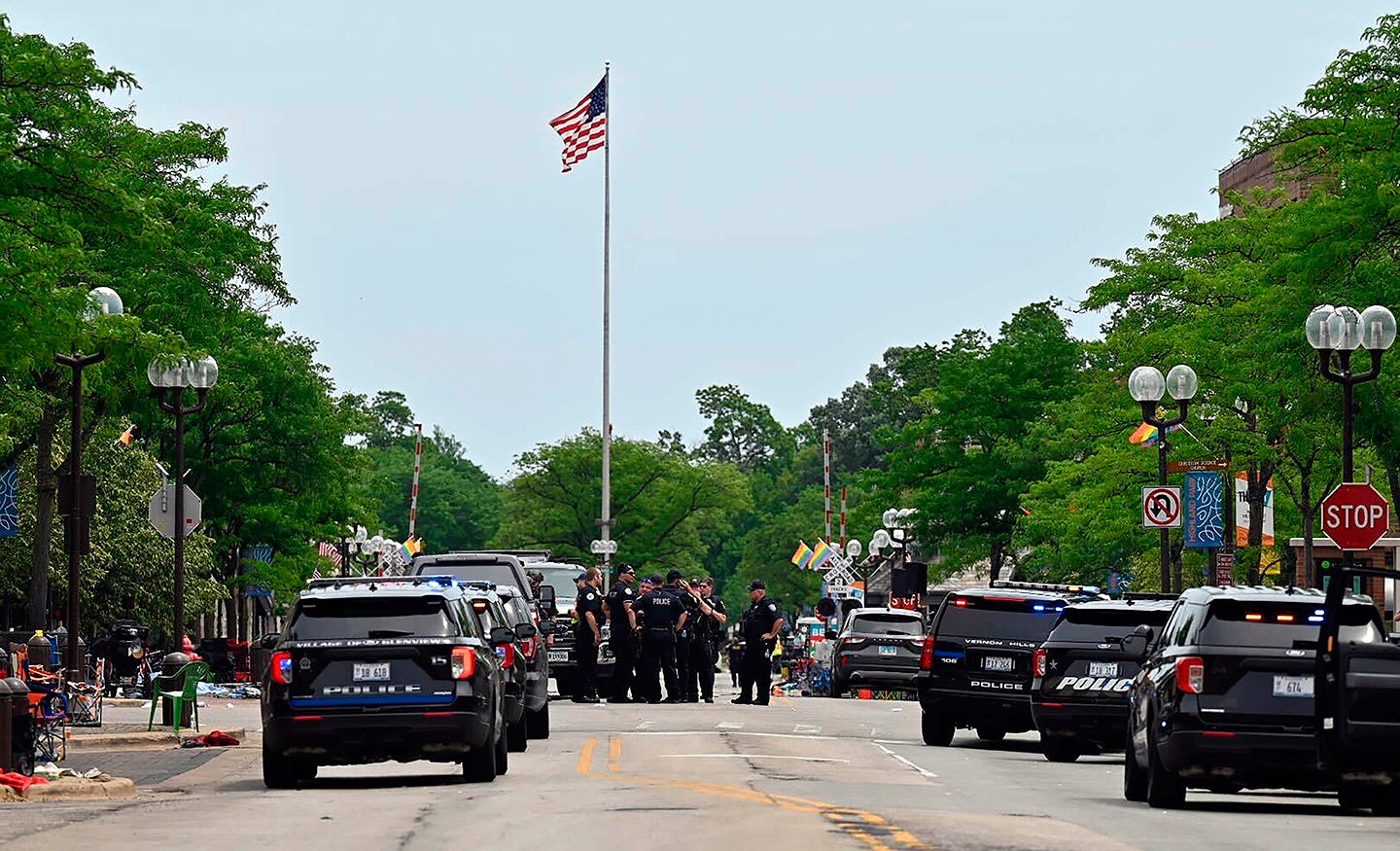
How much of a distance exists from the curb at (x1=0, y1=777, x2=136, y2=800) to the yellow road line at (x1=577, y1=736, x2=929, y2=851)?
12.5 feet

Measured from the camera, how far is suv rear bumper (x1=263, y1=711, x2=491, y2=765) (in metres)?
18.9

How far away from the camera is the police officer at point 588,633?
3678 cm

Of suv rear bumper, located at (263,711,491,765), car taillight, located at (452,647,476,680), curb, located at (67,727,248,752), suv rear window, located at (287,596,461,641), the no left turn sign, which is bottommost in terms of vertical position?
curb, located at (67,727,248,752)

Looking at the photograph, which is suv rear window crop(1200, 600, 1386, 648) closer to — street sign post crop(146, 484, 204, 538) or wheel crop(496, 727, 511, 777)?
wheel crop(496, 727, 511, 777)

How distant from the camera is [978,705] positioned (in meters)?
27.0

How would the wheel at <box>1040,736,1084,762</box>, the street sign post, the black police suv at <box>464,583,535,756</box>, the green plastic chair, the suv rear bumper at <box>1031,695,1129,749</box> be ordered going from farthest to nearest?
the street sign post
the green plastic chair
the wheel at <box>1040,736,1084,762</box>
the suv rear bumper at <box>1031,695,1129,749</box>
the black police suv at <box>464,583,535,756</box>

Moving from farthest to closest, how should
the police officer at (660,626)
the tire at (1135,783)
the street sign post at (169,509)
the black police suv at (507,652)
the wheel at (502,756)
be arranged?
1. the police officer at (660,626)
2. the street sign post at (169,509)
3. the black police suv at (507,652)
4. the wheel at (502,756)
5. the tire at (1135,783)

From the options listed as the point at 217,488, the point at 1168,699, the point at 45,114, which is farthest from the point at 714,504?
the point at 1168,699

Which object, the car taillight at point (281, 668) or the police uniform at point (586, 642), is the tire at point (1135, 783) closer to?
the car taillight at point (281, 668)

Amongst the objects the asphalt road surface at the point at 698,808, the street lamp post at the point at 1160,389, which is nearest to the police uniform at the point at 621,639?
the street lamp post at the point at 1160,389

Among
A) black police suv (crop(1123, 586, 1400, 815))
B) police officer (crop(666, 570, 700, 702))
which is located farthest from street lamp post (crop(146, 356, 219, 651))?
black police suv (crop(1123, 586, 1400, 815))

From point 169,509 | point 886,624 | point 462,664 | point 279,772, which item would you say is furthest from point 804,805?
point 886,624

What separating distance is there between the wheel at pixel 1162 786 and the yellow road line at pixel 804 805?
2.52m

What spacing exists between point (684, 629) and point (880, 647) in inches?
335
